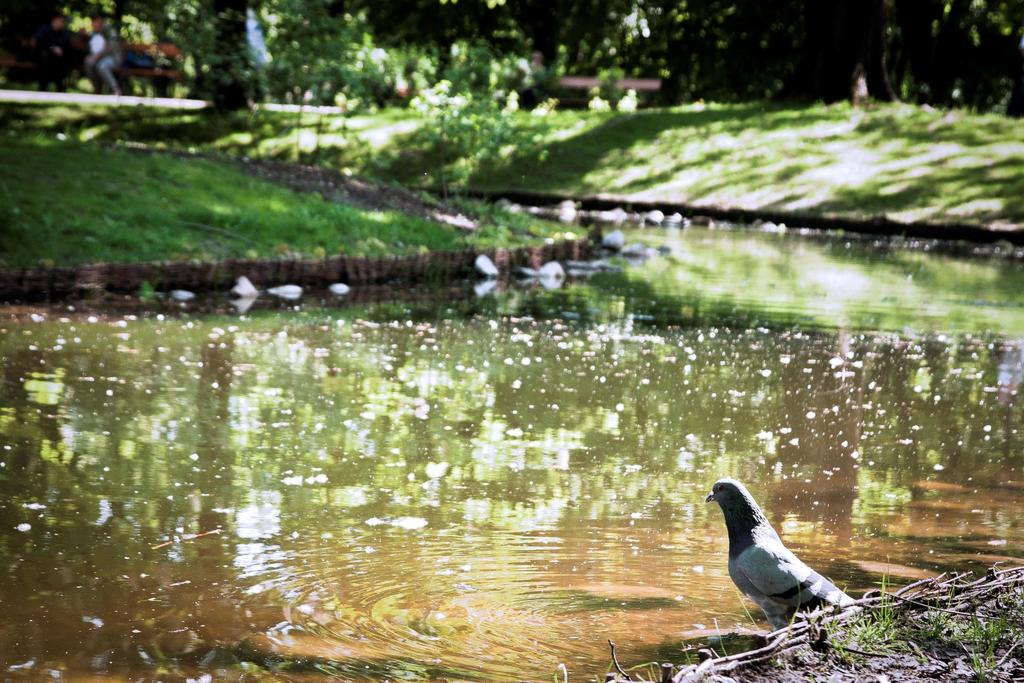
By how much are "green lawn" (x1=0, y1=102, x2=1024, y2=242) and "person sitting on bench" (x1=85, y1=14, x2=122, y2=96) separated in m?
3.93

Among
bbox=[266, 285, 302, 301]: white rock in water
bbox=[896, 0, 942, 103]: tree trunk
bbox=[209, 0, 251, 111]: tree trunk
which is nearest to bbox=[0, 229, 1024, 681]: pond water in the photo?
bbox=[266, 285, 302, 301]: white rock in water

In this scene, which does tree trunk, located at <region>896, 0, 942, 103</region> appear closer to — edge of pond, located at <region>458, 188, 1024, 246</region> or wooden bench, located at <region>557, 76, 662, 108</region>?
wooden bench, located at <region>557, 76, 662, 108</region>

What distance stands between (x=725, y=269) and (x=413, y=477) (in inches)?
461

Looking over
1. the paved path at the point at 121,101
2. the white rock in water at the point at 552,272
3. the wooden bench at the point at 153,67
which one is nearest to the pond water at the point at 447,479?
the white rock in water at the point at 552,272

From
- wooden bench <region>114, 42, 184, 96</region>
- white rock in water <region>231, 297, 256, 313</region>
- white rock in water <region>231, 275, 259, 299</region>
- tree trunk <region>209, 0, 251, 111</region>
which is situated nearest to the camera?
white rock in water <region>231, 297, 256, 313</region>

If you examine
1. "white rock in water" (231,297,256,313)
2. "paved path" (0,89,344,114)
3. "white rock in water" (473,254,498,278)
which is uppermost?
"paved path" (0,89,344,114)

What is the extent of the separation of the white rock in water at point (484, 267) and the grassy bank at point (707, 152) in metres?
8.64

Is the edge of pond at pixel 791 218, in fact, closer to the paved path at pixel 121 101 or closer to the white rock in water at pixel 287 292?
the paved path at pixel 121 101

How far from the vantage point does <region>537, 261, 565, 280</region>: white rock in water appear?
16.6 metres

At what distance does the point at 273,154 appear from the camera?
97.6 ft

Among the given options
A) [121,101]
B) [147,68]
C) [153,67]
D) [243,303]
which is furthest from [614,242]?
[153,67]

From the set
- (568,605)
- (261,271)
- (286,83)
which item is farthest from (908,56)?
(568,605)

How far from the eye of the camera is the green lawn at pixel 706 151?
25719 mm

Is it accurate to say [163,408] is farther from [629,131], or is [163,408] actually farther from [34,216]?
[629,131]
